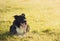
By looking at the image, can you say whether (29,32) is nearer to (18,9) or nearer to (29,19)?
(29,19)

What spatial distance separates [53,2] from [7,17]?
0.91 meters

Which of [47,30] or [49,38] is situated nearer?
[49,38]

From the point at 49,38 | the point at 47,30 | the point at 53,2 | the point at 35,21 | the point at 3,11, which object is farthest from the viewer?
the point at 53,2

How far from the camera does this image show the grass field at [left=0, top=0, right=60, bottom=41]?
7.79 feet

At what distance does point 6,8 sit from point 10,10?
104 mm

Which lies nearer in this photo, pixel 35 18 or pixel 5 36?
pixel 5 36

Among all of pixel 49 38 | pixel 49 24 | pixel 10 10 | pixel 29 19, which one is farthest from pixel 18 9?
pixel 49 38

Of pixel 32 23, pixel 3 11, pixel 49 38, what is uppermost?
pixel 3 11

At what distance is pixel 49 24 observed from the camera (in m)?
2.64

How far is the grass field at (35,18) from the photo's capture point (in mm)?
2373

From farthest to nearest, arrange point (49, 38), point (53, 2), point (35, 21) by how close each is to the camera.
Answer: point (53, 2) → point (35, 21) → point (49, 38)

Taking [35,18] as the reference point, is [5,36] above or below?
below

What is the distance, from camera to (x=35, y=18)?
109 inches

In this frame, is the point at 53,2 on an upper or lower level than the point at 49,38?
upper
